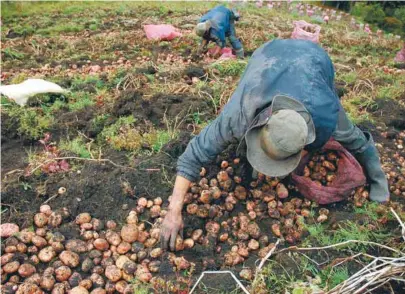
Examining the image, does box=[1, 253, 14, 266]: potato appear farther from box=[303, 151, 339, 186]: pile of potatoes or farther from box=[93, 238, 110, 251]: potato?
box=[303, 151, 339, 186]: pile of potatoes

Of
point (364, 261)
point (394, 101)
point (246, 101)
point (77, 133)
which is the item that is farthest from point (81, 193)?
point (394, 101)

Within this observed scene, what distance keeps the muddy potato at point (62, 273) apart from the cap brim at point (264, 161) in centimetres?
115

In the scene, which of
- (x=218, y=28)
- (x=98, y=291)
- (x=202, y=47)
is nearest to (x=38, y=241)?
(x=98, y=291)

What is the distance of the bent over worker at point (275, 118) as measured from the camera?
1900 millimetres

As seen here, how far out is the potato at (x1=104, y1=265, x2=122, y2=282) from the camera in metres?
2.10

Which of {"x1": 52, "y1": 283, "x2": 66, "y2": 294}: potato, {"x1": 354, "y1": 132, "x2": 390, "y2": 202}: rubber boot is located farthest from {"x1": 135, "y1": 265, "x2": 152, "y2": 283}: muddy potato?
{"x1": 354, "y1": 132, "x2": 390, "y2": 202}: rubber boot

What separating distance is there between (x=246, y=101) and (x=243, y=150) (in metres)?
0.48

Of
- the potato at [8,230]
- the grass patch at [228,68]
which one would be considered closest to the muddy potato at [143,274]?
the potato at [8,230]

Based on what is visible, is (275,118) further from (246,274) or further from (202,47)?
(202,47)

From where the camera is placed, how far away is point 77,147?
3.08 meters

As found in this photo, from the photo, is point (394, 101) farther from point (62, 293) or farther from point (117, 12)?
point (117, 12)

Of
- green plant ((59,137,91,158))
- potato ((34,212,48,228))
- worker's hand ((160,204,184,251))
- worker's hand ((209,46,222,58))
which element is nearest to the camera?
worker's hand ((160,204,184,251))

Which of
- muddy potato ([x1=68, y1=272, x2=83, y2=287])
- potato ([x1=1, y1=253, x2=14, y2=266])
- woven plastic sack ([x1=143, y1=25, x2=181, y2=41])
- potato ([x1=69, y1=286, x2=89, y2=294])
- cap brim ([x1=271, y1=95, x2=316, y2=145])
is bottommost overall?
woven plastic sack ([x1=143, y1=25, x2=181, y2=41])

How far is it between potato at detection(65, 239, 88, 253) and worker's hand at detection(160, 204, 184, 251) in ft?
1.49
